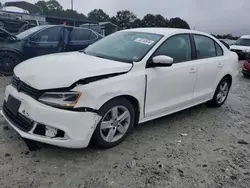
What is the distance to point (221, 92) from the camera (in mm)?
5082

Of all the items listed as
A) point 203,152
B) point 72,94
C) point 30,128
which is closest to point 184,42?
point 203,152

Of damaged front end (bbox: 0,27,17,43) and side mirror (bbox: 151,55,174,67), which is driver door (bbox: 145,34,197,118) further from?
damaged front end (bbox: 0,27,17,43)

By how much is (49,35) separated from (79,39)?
959 mm

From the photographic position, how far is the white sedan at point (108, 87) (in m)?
2.71

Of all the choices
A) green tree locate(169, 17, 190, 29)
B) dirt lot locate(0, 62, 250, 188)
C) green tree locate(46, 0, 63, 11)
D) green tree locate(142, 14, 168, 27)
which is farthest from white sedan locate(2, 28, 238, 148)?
green tree locate(46, 0, 63, 11)

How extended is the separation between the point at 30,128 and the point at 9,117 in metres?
0.50

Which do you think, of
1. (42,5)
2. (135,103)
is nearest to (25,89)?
(135,103)

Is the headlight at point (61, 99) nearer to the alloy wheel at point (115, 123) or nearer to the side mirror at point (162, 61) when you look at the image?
the alloy wheel at point (115, 123)

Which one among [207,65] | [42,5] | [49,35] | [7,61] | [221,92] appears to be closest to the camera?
[207,65]

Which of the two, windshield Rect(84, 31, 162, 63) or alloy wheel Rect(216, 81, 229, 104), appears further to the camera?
alloy wheel Rect(216, 81, 229, 104)

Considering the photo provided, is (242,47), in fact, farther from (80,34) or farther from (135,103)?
(135,103)

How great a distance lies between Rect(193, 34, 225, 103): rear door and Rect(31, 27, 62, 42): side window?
4467mm

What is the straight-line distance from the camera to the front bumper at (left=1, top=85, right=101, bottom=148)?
265cm

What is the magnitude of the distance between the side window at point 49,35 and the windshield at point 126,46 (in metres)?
3.53
